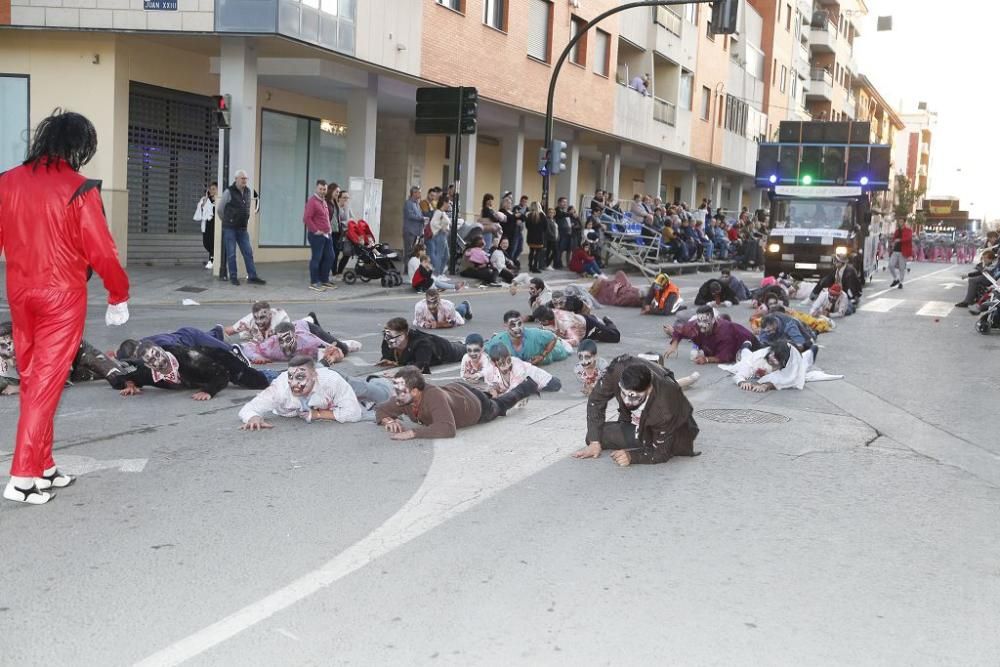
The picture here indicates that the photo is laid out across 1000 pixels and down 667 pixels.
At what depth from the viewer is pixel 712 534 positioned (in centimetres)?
538

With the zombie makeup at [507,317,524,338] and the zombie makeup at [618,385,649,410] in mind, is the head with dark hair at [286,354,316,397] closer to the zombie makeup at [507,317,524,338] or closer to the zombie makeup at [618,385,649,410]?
the zombie makeup at [618,385,649,410]

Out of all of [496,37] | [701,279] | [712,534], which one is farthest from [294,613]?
[701,279]

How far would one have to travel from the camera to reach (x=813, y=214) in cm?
2761

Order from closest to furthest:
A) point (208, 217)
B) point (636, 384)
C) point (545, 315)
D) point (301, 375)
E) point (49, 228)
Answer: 1. point (49, 228)
2. point (636, 384)
3. point (301, 375)
4. point (545, 315)
5. point (208, 217)

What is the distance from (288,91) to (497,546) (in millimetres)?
21315

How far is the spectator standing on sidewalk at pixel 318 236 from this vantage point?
18.6 metres

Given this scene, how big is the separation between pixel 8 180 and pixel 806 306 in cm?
1783

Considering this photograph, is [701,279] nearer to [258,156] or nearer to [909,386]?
[258,156]

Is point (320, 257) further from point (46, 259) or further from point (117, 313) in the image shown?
point (46, 259)

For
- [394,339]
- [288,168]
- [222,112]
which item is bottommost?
[394,339]

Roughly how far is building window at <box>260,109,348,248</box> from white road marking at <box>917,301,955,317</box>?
542 inches

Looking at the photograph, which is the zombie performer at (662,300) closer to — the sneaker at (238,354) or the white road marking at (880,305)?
the white road marking at (880,305)

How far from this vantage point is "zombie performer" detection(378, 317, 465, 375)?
10.4m

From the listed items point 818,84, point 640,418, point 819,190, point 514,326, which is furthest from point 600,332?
point 818,84
